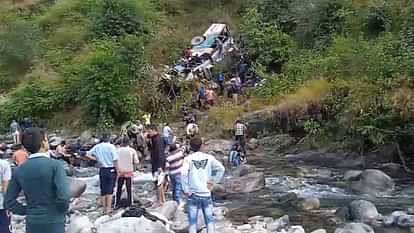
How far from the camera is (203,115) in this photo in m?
27.3

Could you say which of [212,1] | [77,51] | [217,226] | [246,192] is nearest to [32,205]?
[217,226]

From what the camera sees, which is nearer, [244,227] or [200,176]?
[200,176]

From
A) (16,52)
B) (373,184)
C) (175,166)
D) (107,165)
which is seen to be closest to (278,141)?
(373,184)

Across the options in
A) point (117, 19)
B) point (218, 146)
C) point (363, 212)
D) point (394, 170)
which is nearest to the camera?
point (363, 212)

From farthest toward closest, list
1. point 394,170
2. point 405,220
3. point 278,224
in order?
point 394,170 < point 405,220 < point 278,224

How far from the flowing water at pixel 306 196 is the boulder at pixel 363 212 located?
0.40 meters

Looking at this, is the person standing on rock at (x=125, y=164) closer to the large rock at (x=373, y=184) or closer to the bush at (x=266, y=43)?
the large rock at (x=373, y=184)

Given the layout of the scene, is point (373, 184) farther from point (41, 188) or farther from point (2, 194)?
point (41, 188)

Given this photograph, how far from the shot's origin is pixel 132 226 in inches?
418

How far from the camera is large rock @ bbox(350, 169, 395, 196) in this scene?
56.1ft

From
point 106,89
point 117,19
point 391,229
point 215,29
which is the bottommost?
point 391,229

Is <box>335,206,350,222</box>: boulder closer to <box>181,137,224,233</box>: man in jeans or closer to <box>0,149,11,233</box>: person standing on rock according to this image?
<box>181,137,224,233</box>: man in jeans

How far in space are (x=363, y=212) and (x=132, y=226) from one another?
533cm

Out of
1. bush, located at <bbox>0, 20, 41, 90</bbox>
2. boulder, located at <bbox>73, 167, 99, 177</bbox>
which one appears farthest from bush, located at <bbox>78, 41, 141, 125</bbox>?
bush, located at <bbox>0, 20, 41, 90</bbox>
